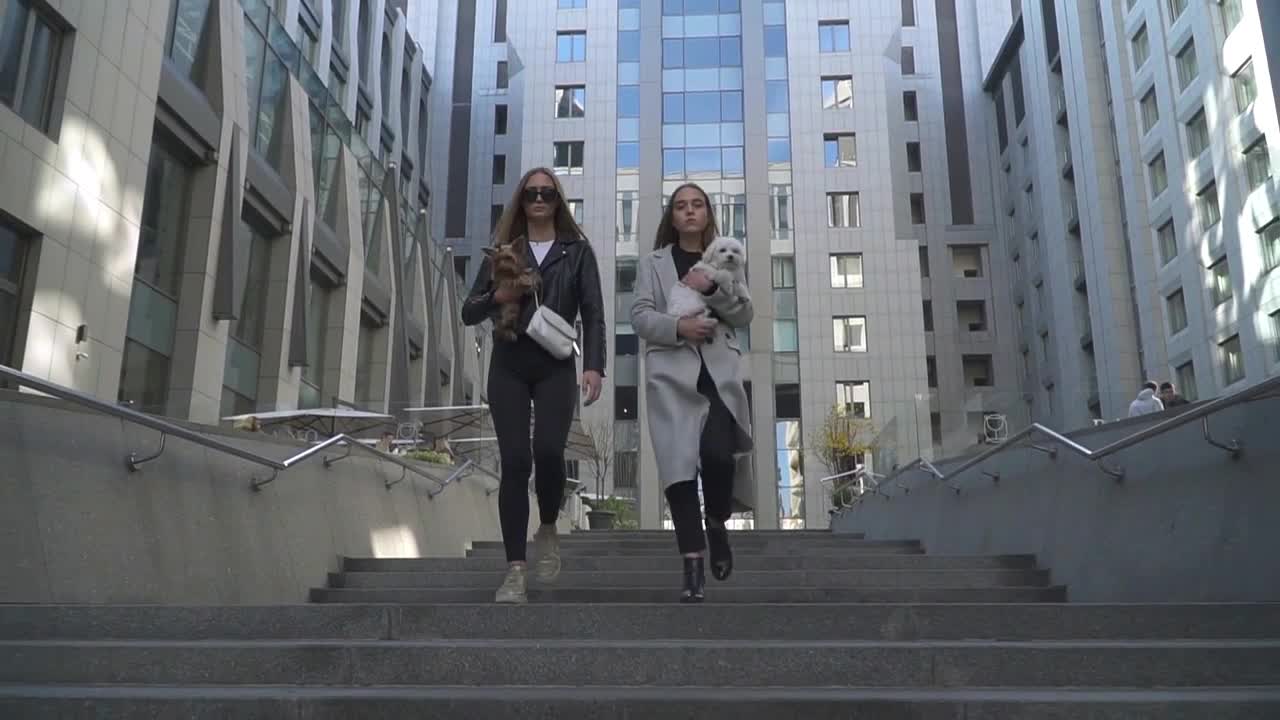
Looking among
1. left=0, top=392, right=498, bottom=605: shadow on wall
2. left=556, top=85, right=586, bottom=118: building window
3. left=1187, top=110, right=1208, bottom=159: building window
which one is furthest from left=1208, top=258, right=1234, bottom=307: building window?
left=0, top=392, right=498, bottom=605: shadow on wall

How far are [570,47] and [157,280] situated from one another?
2889 cm

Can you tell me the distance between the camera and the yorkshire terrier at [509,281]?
16.0ft

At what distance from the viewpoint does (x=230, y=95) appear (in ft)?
67.7

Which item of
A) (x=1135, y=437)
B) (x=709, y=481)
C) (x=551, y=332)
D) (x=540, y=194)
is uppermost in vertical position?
(x=540, y=194)

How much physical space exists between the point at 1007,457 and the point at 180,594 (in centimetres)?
662

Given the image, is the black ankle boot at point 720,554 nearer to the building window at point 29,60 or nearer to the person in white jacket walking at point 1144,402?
the person in white jacket walking at point 1144,402

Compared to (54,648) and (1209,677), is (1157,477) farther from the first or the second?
(54,648)

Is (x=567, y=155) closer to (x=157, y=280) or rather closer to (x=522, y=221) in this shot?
(x=157, y=280)

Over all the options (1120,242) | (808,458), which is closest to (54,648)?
(808,458)

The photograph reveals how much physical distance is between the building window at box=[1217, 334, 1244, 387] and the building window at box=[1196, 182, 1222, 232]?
13.9ft

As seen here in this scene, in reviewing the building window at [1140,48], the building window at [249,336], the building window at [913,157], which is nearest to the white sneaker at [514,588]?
the building window at [249,336]

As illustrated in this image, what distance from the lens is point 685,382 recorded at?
4844mm

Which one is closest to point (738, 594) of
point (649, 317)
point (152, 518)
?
point (649, 317)

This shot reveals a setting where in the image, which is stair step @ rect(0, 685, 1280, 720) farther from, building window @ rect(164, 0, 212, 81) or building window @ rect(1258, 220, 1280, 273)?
building window @ rect(1258, 220, 1280, 273)
